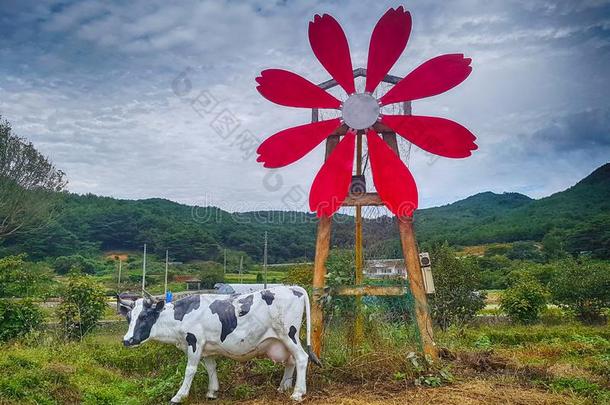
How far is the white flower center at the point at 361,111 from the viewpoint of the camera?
20.0ft

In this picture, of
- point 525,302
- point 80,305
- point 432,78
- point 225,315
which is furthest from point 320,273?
point 525,302

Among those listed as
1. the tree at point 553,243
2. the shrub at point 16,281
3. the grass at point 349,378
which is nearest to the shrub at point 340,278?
the grass at point 349,378

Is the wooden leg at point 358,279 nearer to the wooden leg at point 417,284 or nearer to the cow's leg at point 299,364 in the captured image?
the wooden leg at point 417,284

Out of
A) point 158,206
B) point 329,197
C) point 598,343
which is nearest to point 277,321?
point 329,197

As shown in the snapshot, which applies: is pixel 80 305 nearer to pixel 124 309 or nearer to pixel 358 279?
pixel 124 309

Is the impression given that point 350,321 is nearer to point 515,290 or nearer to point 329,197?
point 329,197

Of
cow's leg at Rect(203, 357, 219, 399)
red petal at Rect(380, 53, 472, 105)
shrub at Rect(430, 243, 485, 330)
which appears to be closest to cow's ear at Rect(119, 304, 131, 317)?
cow's leg at Rect(203, 357, 219, 399)

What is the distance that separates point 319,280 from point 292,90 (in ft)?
7.27

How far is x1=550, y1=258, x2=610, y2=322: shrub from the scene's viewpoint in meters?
14.7

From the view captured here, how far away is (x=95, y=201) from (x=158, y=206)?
25.1 feet

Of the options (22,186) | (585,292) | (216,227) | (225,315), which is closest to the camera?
(225,315)

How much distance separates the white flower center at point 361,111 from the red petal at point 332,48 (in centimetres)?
19

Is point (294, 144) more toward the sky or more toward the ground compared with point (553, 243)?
more toward the ground

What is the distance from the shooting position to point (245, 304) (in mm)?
5281
